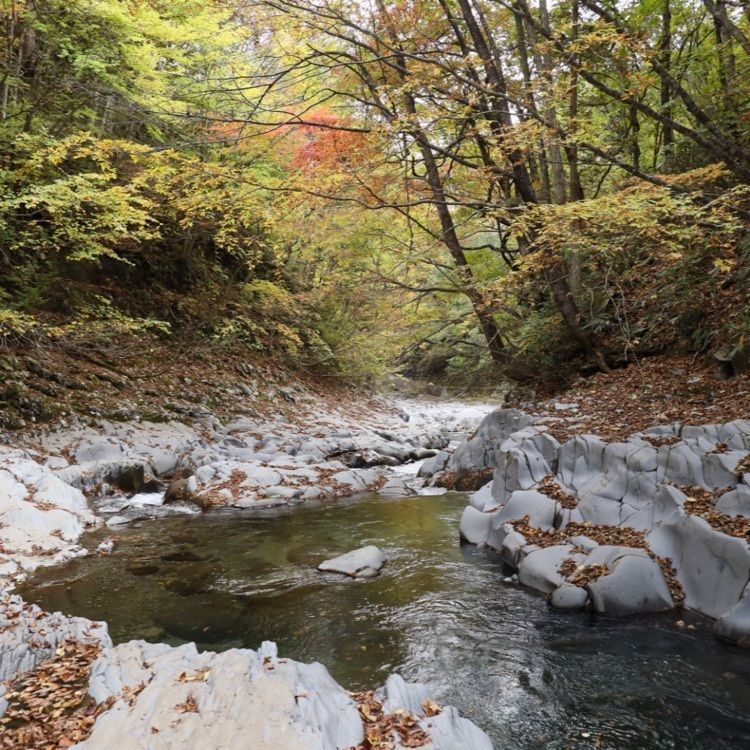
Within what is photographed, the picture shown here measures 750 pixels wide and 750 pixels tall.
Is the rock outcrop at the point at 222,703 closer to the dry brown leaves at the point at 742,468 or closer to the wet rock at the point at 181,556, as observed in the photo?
the wet rock at the point at 181,556

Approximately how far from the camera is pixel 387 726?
3.30 meters

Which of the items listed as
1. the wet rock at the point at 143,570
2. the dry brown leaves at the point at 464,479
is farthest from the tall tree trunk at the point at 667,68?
the wet rock at the point at 143,570

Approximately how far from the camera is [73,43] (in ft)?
→ 41.1

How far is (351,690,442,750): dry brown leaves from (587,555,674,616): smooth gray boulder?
8.80ft

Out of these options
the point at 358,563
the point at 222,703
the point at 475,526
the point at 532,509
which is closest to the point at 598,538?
the point at 532,509

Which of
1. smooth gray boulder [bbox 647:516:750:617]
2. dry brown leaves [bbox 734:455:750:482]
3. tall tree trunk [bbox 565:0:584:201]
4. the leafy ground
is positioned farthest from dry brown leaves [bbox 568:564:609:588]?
the leafy ground

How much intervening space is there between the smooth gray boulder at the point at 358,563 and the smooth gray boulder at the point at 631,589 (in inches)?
102

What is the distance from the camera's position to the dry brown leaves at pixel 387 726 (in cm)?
313

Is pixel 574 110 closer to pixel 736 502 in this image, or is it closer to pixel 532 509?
pixel 532 509

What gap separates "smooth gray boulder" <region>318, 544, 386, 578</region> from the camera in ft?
22.4

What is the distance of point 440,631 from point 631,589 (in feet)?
6.41

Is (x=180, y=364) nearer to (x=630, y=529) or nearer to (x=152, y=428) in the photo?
(x=152, y=428)

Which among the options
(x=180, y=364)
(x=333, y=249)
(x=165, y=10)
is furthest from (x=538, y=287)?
(x=165, y=10)

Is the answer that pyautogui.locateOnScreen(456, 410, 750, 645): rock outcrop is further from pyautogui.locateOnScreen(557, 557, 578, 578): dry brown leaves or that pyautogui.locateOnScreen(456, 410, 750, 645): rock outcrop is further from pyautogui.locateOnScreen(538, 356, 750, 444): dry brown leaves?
pyautogui.locateOnScreen(538, 356, 750, 444): dry brown leaves
